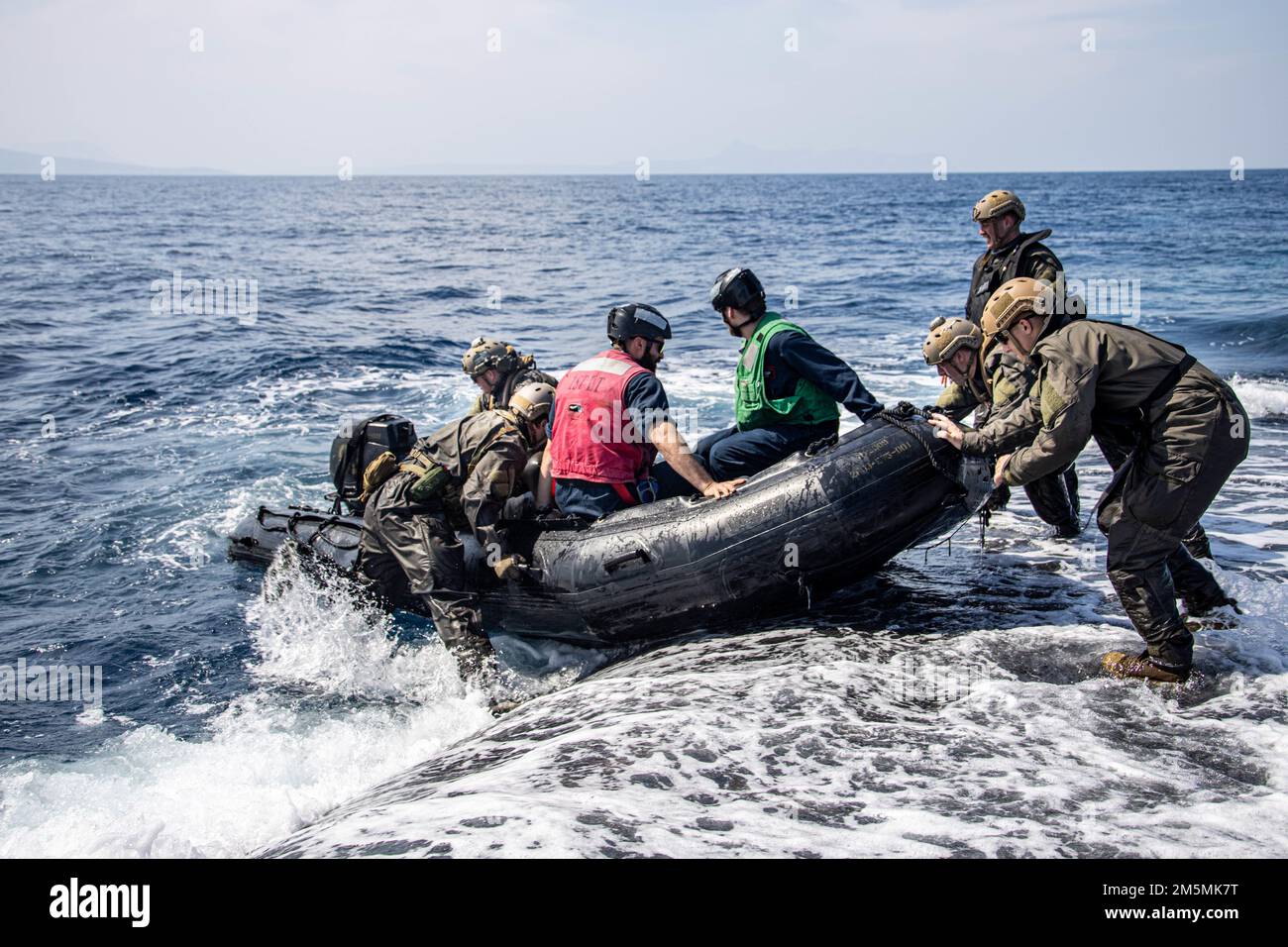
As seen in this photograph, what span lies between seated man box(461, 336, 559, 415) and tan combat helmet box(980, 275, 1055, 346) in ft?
10.9

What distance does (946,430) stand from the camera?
17.6 feet

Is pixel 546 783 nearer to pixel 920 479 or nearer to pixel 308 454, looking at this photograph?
pixel 920 479

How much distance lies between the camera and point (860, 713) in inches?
184

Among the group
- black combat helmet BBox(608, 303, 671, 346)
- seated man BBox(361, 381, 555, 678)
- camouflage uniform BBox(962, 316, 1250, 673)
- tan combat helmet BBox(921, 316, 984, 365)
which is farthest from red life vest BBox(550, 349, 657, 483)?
camouflage uniform BBox(962, 316, 1250, 673)

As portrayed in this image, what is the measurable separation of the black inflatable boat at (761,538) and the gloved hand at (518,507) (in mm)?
91

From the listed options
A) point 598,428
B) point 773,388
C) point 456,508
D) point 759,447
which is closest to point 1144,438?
point 773,388

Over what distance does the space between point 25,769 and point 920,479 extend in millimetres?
5473

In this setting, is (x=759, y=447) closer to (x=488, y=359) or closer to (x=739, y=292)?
(x=739, y=292)

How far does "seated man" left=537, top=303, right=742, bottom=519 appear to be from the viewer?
230 inches

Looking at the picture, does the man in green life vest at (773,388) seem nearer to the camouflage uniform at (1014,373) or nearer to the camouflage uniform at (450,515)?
the camouflage uniform at (1014,373)

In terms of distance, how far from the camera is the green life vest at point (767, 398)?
596 centimetres

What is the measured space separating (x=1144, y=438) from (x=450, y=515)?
173 inches

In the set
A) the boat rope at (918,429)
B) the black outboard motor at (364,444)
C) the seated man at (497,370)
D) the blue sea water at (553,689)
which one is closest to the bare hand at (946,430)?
the boat rope at (918,429)

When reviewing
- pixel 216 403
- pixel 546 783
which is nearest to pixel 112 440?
pixel 216 403
